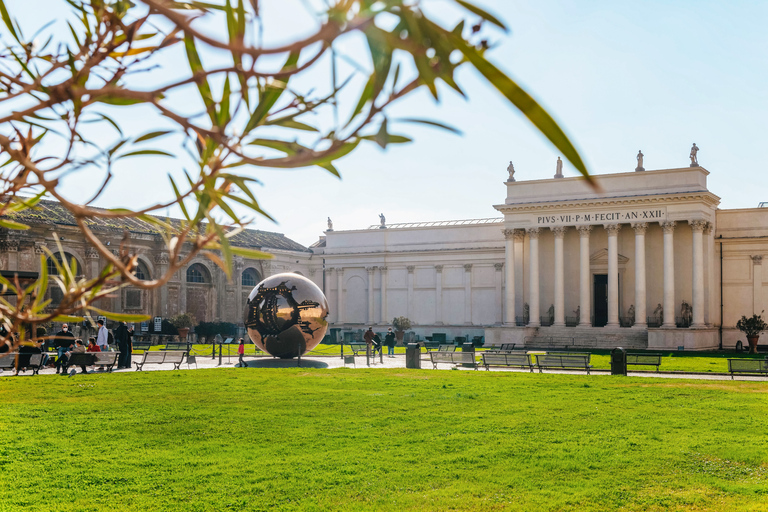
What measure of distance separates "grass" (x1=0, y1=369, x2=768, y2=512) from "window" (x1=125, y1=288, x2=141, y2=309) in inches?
1245

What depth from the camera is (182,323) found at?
4825 cm

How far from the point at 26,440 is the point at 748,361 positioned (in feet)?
68.0

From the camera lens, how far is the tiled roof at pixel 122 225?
141 ft

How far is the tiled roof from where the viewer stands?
Result: 43062 mm

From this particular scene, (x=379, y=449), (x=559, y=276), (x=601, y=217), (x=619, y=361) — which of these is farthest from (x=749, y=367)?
(x=559, y=276)

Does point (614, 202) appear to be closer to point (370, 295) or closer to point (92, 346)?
point (370, 295)

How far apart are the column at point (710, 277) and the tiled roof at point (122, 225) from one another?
2823cm

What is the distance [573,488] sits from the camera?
883 cm

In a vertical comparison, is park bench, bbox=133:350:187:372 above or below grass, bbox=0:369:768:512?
above

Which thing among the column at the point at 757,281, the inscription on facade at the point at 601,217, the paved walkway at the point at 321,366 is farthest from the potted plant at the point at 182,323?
the column at the point at 757,281

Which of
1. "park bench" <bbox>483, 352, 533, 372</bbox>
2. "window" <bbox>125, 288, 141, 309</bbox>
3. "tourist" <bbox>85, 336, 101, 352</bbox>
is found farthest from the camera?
"window" <bbox>125, 288, 141, 309</bbox>

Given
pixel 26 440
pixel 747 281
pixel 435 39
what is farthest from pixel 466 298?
pixel 435 39

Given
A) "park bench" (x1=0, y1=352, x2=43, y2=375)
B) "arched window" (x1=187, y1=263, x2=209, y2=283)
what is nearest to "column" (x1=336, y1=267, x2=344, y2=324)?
"arched window" (x1=187, y1=263, x2=209, y2=283)

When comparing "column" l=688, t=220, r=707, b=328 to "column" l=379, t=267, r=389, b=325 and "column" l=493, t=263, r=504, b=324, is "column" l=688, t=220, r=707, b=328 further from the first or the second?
"column" l=379, t=267, r=389, b=325
